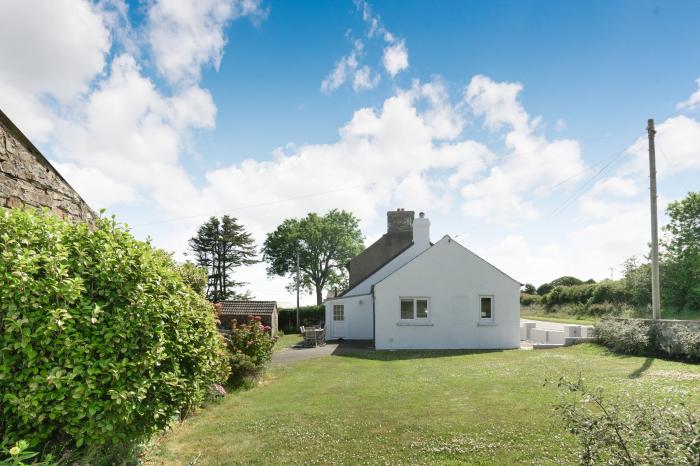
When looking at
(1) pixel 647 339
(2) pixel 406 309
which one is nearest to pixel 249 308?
(2) pixel 406 309

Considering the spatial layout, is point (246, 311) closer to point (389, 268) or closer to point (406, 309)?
point (389, 268)

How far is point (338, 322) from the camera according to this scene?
88.4ft

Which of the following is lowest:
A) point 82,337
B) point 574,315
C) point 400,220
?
point 574,315

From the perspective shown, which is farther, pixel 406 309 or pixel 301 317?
pixel 301 317

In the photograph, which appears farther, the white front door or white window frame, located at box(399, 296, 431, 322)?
the white front door

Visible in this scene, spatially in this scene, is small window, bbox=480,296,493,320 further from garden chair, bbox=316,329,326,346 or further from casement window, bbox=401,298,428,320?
garden chair, bbox=316,329,326,346

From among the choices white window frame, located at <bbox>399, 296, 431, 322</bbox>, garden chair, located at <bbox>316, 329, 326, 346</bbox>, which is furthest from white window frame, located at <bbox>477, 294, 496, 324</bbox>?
garden chair, located at <bbox>316, 329, 326, 346</bbox>

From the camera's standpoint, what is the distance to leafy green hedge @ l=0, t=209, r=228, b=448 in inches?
154

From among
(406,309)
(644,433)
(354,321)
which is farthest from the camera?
(354,321)

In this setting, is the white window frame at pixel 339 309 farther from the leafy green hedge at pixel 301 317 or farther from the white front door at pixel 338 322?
the leafy green hedge at pixel 301 317

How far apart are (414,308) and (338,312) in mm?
9046

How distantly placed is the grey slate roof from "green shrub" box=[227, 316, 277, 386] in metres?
→ 13.1

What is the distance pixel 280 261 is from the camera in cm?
5247

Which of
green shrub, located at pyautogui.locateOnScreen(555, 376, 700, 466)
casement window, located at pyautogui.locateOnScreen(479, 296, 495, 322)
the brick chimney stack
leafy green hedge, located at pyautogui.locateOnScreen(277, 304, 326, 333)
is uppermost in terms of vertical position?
the brick chimney stack
